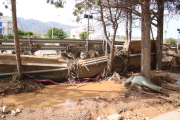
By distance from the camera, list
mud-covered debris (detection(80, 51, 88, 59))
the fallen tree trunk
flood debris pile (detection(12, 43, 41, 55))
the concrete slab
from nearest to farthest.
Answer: the concrete slab
the fallen tree trunk
flood debris pile (detection(12, 43, 41, 55))
mud-covered debris (detection(80, 51, 88, 59))

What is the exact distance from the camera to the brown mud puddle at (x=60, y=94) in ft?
13.3

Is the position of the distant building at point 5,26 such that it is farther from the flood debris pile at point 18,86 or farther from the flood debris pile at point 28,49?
the flood debris pile at point 18,86

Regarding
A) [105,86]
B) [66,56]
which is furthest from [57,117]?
[66,56]

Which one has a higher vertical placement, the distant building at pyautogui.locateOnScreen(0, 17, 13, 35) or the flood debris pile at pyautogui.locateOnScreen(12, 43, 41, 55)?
the distant building at pyautogui.locateOnScreen(0, 17, 13, 35)

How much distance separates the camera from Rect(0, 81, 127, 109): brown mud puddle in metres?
4.07

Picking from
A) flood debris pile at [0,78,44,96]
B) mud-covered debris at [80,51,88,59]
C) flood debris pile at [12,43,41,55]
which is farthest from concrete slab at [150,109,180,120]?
flood debris pile at [12,43,41,55]

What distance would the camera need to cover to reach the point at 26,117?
3055 mm

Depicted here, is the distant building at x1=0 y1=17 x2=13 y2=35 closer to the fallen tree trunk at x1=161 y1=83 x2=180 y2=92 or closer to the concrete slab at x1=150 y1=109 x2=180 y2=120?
the concrete slab at x1=150 y1=109 x2=180 y2=120

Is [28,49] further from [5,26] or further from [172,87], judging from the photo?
[5,26]

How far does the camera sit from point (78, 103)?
4031 millimetres

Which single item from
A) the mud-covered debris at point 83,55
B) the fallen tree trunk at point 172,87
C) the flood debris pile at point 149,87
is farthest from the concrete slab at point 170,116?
the mud-covered debris at point 83,55

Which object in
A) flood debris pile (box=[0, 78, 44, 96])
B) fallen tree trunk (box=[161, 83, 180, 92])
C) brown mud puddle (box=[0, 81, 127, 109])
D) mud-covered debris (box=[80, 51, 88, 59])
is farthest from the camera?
mud-covered debris (box=[80, 51, 88, 59])

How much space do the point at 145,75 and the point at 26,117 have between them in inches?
173

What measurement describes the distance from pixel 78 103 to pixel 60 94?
1.14 metres
